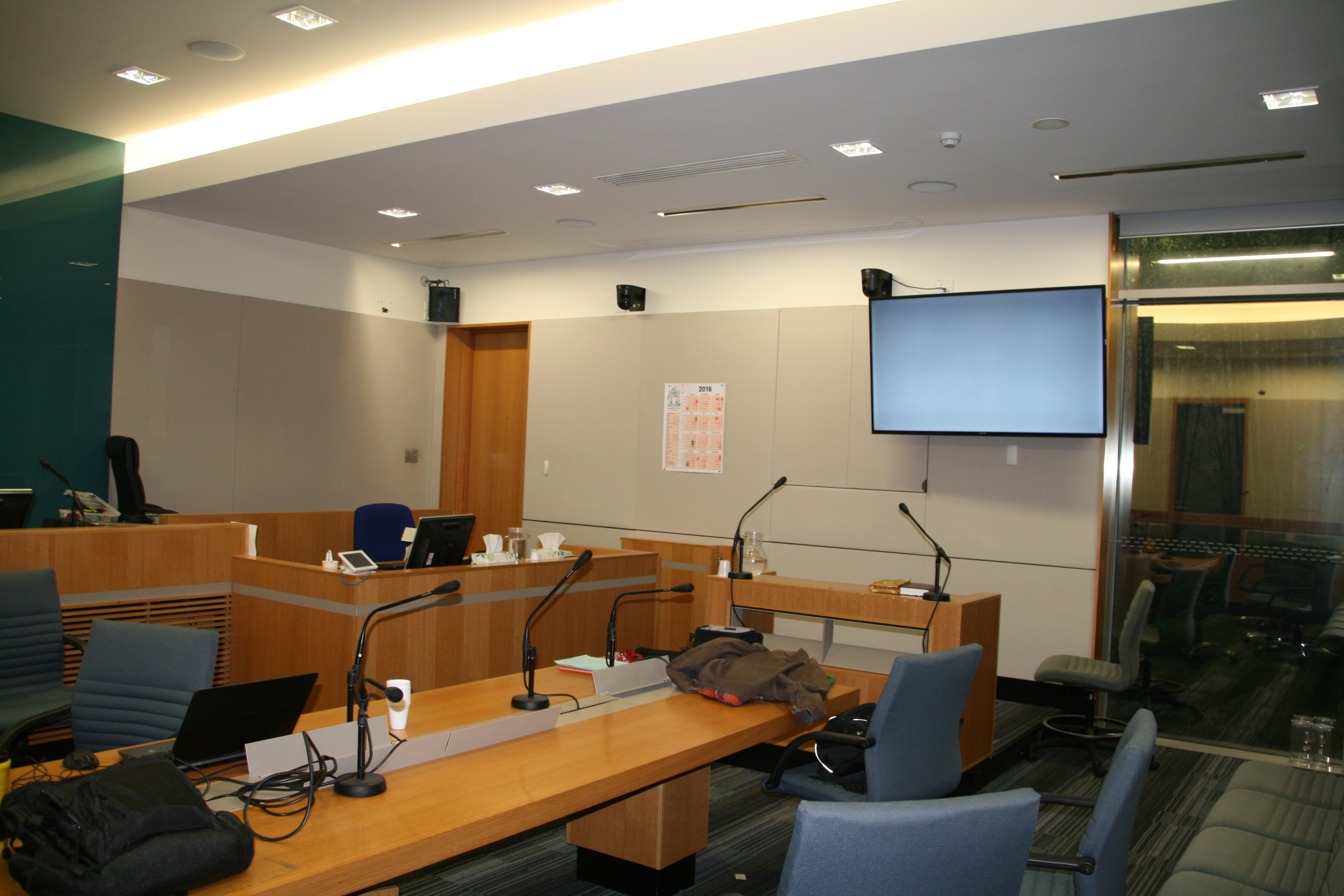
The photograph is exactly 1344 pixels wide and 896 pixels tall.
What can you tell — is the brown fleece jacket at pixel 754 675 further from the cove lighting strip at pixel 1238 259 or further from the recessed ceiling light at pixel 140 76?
the recessed ceiling light at pixel 140 76

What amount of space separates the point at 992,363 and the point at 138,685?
464 centimetres

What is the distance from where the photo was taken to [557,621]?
564 cm

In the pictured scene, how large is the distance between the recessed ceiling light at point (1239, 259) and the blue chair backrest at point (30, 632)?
19.8 ft

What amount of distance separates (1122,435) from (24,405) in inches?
269

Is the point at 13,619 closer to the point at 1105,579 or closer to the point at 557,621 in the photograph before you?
the point at 557,621

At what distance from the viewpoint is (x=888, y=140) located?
4508 mm

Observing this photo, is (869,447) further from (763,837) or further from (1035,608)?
(763,837)

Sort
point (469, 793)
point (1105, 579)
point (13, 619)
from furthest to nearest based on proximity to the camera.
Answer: point (1105, 579)
point (13, 619)
point (469, 793)

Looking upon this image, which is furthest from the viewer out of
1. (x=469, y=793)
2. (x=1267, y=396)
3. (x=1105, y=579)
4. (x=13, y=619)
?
(x=1105, y=579)

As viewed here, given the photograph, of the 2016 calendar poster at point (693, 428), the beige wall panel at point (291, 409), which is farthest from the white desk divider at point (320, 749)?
the beige wall panel at point (291, 409)

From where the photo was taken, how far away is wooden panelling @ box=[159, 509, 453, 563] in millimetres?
6922

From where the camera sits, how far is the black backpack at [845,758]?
310cm

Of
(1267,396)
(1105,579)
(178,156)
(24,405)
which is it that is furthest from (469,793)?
(178,156)

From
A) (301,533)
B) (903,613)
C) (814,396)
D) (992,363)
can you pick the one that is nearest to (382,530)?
(301,533)
